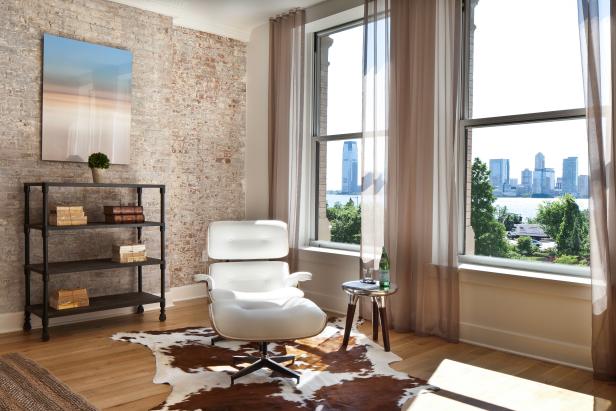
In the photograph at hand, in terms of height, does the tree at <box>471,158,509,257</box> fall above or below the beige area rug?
above

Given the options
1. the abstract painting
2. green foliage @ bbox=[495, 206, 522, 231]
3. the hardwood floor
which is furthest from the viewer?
the abstract painting

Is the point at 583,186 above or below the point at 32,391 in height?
above

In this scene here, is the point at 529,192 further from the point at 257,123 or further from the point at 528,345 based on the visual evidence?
the point at 257,123

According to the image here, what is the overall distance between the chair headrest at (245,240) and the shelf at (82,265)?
1036 mm

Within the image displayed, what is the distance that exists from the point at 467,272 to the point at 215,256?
6.47 ft

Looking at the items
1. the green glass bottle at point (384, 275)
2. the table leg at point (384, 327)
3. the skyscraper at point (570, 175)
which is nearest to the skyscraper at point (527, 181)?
the skyscraper at point (570, 175)

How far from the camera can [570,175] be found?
3.86 meters

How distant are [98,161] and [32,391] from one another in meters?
2.15

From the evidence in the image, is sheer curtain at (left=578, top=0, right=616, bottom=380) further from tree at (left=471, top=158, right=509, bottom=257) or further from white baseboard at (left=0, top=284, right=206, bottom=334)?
white baseboard at (left=0, top=284, right=206, bottom=334)

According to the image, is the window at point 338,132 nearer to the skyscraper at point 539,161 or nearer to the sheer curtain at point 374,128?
the sheer curtain at point 374,128

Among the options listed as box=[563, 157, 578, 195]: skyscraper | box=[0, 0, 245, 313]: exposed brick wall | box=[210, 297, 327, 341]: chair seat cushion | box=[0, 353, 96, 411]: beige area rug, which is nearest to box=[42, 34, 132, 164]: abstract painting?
box=[0, 0, 245, 313]: exposed brick wall

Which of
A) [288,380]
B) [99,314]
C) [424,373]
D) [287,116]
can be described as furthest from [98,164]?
[424,373]

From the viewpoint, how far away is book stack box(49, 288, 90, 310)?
448cm

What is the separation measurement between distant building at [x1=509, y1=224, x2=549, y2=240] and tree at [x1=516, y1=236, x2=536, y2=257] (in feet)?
0.10
